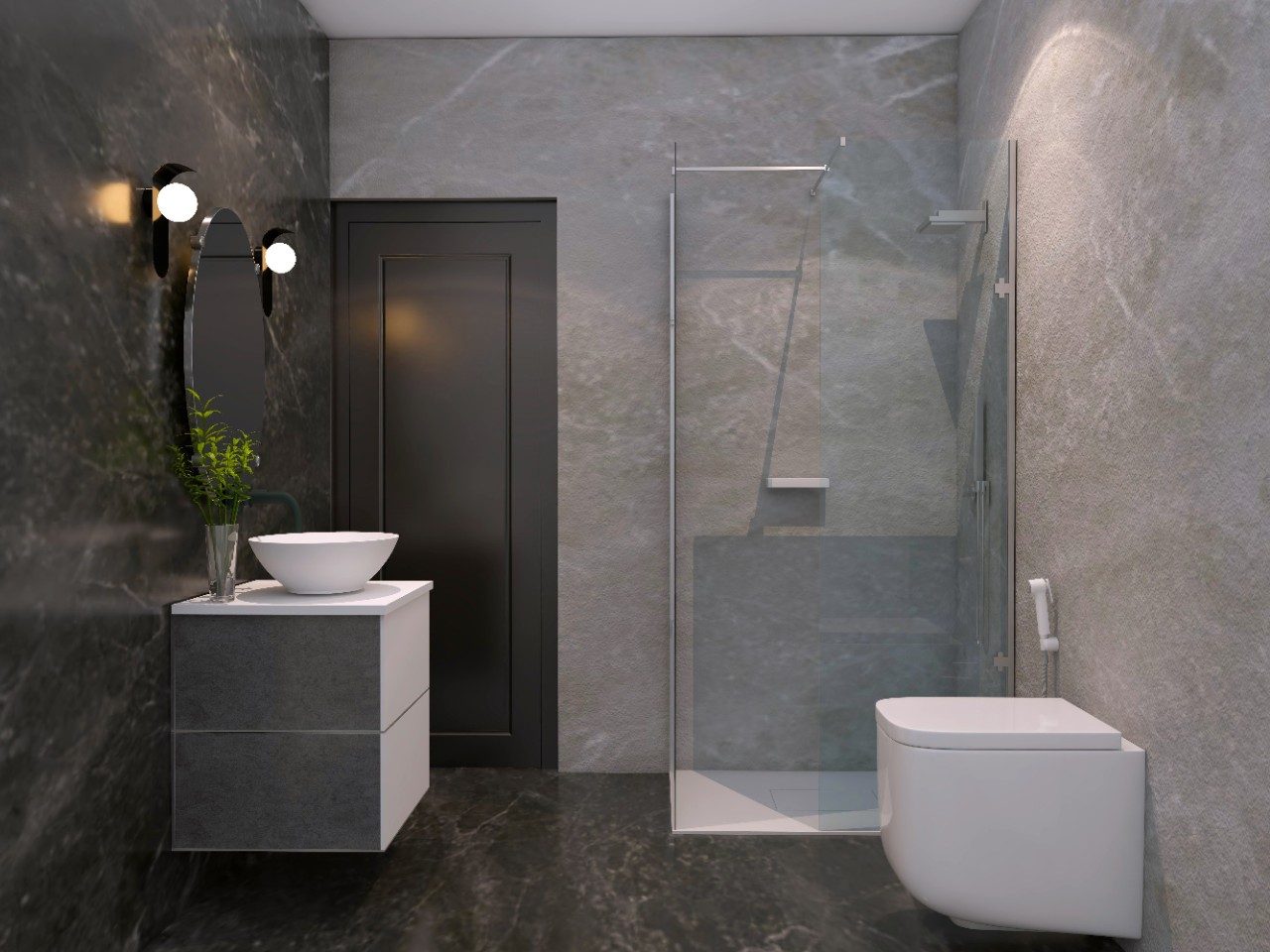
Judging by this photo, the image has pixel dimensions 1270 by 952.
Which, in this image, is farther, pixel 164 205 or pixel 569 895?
pixel 569 895

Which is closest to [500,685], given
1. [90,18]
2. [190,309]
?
[190,309]

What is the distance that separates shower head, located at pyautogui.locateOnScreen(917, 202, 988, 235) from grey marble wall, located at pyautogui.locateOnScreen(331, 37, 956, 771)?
0.86 metres

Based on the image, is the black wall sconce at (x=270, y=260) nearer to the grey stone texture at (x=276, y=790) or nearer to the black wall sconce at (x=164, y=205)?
the black wall sconce at (x=164, y=205)

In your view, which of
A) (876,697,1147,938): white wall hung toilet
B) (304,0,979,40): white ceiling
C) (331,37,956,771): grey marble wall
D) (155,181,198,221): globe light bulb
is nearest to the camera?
(876,697,1147,938): white wall hung toilet

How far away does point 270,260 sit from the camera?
264cm

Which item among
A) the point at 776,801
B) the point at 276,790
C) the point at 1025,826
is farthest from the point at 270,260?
the point at 1025,826

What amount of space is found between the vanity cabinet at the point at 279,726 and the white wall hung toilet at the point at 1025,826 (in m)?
1.26

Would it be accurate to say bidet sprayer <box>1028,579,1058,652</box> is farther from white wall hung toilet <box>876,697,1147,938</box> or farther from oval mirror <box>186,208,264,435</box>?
oval mirror <box>186,208,264,435</box>

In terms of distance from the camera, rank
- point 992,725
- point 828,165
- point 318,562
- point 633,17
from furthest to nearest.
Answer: point 633,17, point 828,165, point 318,562, point 992,725

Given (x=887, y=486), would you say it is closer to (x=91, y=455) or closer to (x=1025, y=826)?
(x=1025, y=826)

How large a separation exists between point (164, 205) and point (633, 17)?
1.78 metres

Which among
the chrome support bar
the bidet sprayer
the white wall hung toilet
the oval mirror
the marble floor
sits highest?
the chrome support bar

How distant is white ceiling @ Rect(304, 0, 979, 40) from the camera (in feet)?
9.62

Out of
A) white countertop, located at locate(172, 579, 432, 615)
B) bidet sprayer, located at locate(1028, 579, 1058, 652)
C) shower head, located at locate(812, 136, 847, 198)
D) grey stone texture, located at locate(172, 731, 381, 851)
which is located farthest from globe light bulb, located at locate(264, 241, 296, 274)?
bidet sprayer, located at locate(1028, 579, 1058, 652)
